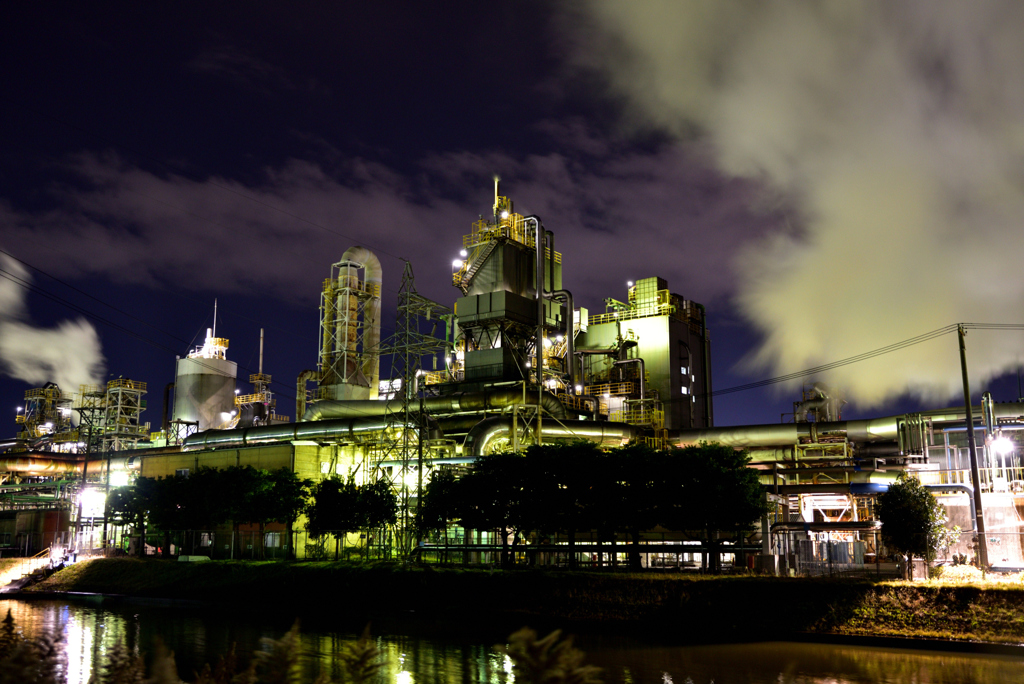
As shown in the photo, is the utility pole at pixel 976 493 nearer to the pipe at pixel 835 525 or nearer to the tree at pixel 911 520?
the tree at pixel 911 520

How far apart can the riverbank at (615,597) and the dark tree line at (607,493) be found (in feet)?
13.5

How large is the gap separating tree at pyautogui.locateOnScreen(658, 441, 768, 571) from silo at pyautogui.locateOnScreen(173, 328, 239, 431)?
64893mm

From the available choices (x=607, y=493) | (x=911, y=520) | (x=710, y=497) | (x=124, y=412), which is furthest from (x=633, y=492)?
(x=124, y=412)

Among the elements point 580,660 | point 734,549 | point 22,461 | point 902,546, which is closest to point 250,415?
point 22,461

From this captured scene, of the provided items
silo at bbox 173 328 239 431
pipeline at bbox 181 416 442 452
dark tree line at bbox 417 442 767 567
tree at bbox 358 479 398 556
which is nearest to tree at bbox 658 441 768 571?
dark tree line at bbox 417 442 767 567

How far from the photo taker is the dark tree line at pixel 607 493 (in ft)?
124

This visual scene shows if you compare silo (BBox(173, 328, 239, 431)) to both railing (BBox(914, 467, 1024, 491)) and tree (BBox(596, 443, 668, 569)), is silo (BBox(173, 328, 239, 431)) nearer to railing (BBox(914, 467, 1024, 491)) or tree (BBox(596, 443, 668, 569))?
tree (BBox(596, 443, 668, 569))

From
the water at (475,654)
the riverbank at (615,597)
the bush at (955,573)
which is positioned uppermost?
the bush at (955,573)

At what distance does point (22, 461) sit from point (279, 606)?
43628 mm

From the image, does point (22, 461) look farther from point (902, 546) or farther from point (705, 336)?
point (902, 546)

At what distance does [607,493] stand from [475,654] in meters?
13.9

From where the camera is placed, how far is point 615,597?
110ft

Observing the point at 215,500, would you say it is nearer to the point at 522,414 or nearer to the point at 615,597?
the point at 522,414

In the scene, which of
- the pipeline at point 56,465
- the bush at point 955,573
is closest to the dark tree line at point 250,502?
the pipeline at point 56,465
